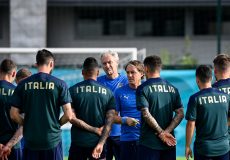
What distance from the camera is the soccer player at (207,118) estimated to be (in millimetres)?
8678

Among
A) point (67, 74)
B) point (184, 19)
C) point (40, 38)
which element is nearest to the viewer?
point (67, 74)

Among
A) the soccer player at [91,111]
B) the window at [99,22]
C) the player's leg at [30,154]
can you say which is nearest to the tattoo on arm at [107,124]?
the soccer player at [91,111]

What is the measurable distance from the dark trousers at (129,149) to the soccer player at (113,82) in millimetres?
498

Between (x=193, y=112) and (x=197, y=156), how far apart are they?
68 cm

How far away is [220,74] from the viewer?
9297mm

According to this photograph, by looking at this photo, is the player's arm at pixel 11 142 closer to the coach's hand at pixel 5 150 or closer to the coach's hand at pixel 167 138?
the coach's hand at pixel 5 150

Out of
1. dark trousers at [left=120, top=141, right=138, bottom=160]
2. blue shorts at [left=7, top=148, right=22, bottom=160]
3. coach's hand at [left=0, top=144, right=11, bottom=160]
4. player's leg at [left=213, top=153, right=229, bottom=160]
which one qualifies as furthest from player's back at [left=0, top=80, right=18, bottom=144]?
player's leg at [left=213, top=153, right=229, bottom=160]

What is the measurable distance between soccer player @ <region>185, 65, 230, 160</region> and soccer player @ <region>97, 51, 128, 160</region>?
6.41ft

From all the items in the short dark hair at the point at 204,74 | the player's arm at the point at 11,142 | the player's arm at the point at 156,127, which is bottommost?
the player's arm at the point at 11,142

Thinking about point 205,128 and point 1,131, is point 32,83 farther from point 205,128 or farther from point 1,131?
point 205,128

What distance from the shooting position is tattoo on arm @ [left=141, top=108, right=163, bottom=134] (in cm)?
877

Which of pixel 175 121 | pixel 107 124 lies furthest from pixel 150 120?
pixel 107 124

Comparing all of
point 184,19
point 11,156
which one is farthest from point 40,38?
point 11,156

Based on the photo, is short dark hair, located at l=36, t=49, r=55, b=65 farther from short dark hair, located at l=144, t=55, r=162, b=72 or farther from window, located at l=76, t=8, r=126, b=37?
window, located at l=76, t=8, r=126, b=37
